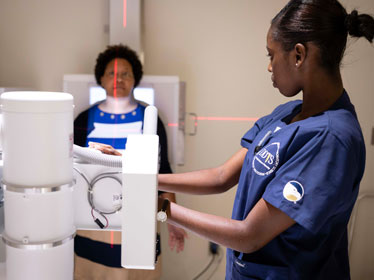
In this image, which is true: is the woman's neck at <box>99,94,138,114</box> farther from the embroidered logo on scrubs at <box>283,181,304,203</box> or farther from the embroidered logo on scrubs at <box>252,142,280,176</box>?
the embroidered logo on scrubs at <box>283,181,304,203</box>

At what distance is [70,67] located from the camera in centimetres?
275

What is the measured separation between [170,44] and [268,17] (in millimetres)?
657

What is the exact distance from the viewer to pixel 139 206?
27.7 inches

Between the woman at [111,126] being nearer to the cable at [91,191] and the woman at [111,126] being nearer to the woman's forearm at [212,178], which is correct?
the woman's forearm at [212,178]

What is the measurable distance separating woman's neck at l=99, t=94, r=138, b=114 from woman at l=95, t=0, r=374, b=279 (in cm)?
144

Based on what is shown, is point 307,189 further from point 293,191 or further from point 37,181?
point 37,181

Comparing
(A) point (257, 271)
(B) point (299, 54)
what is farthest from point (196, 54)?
(A) point (257, 271)

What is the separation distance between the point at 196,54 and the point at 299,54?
1.75 m

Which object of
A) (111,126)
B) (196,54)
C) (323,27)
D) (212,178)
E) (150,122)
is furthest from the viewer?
(196,54)

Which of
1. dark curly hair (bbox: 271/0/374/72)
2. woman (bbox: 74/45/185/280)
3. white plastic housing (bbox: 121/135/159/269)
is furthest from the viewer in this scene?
woman (bbox: 74/45/185/280)

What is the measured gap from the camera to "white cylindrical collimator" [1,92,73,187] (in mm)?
703

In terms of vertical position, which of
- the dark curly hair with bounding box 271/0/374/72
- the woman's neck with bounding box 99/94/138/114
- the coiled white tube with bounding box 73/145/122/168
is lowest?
the woman's neck with bounding box 99/94/138/114

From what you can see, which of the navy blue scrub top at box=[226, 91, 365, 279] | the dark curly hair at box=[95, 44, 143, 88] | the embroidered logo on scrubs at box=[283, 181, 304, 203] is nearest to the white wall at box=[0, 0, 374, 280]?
the dark curly hair at box=[95, 44, 143, 88]

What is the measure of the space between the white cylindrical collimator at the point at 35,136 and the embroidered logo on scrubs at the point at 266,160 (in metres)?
0.49
